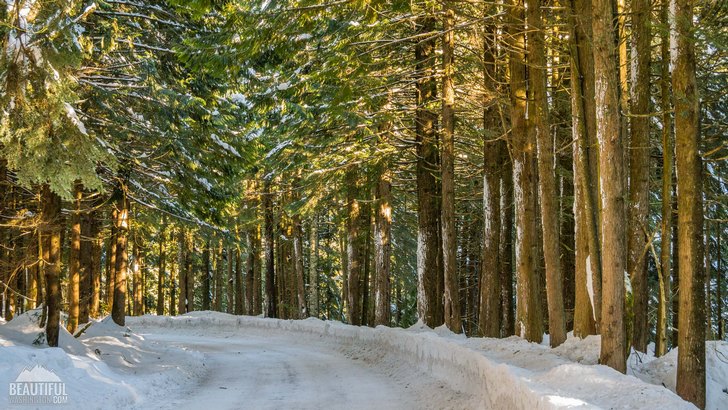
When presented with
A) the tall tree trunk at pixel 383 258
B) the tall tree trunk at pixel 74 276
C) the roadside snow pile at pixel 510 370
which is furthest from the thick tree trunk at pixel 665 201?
the tall tree trunk at pixel 74 276

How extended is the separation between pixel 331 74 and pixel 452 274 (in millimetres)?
5515

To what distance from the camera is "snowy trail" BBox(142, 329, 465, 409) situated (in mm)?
10008

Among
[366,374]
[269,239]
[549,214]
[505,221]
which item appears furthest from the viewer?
[269,239]

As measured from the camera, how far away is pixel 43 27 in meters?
9.37

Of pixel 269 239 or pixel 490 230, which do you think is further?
pixel 269 239

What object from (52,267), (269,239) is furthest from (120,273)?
(269,239)

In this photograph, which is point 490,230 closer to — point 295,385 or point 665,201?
point 665,201

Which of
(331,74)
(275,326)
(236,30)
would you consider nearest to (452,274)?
(331,74)

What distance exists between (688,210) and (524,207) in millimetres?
4408

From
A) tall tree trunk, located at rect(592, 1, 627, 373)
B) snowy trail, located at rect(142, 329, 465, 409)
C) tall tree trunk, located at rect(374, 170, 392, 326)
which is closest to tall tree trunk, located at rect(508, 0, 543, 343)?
snowy trail, located at rect(142, 329, 465, 409)

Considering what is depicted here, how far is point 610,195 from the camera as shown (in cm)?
780

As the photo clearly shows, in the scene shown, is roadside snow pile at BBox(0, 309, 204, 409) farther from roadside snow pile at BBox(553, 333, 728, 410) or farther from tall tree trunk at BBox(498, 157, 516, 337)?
tall tree trunk at BBox(498, 157, 516, 337)

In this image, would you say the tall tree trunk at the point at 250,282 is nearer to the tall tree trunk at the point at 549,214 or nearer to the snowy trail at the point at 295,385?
the snowy trail at the point at 295,385

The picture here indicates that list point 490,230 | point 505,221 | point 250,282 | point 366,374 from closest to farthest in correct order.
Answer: point 366,374 → point 490,230 → point 505,221 → point 250,282
